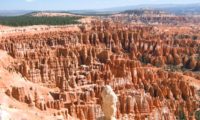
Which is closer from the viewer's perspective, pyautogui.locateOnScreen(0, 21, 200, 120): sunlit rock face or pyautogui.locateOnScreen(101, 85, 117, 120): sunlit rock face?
pyautogui.locateOnScreen(101, 85, 117, 120): sunlit rock face

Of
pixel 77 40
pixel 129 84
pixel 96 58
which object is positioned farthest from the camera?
pixel 77 40

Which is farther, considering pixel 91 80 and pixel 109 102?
pixel 91 80

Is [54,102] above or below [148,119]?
above

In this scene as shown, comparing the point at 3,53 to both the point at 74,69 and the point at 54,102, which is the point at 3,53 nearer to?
the point at 74,69

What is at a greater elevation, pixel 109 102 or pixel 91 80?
pixel 109 102

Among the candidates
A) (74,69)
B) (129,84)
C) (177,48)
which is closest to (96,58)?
(74,69)

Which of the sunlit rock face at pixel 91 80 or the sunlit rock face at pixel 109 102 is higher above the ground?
the sunlit rock face at pixel 109 102

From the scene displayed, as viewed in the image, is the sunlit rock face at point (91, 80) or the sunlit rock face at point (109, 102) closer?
the sunlit rock face at point (109, 102)

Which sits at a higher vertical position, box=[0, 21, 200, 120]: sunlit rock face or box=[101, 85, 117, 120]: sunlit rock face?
box=[101, 85, 117, 120]: sunlit rock face
